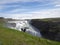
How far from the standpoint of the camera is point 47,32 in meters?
81.6


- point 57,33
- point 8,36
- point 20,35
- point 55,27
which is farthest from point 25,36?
point 55,27

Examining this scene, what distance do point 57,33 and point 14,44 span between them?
58.8m

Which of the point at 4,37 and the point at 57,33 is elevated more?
the point at 4,37

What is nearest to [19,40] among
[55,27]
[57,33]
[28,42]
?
[28,42]

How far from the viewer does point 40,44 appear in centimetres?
2458

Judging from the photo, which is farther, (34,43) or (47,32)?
(47,32)

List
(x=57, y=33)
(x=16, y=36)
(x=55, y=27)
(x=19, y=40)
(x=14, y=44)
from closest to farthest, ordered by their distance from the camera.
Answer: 1. (x=14, y=44)
2. (x=19, y=40)
3. (x=16, y=36)
4. (x=57, y=33)
5. (x=55, y=27)

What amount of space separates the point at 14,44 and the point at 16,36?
131 inches

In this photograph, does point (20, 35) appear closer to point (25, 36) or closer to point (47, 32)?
point (25, 36)

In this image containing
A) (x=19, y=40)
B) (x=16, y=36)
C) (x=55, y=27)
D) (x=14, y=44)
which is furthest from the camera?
(x=55, y=27)

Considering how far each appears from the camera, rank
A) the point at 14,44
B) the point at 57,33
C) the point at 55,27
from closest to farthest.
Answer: the point at 14,44, the point at 57,33, the point at 55,27

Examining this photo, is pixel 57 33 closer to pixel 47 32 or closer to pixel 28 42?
pixel 47 32

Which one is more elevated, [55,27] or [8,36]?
[8,36]

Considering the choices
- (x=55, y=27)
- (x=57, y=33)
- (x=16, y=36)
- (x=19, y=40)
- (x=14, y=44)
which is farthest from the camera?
(x=55, y=27)
